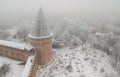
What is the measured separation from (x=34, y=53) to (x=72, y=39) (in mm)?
19937

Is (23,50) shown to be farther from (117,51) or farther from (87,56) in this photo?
(117,51)

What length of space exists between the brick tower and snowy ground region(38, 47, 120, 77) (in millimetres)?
2216

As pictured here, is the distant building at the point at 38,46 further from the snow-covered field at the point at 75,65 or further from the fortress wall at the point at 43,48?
the snow-covered field at the point at 75,65

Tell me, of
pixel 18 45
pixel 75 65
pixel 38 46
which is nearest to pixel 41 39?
pixel 38 46

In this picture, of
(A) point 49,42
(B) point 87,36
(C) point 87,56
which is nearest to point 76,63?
(C) point 87,56

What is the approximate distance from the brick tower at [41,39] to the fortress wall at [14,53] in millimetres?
2305

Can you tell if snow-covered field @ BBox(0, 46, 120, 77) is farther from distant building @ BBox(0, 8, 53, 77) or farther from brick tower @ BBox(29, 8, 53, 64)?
brick tower @ BBox(29, 8, 53, 64)

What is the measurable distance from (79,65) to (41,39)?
32.8ft

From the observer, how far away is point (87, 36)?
5206 cm

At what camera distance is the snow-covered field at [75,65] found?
101 feet

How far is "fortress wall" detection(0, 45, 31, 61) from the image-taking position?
32.3 m

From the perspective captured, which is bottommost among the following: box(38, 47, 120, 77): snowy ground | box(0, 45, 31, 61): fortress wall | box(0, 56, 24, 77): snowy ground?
box(38, 47, 120, 77): snowy ground

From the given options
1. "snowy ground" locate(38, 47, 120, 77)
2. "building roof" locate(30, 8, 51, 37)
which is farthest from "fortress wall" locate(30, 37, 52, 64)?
"snowy ground" locate(38, 47, 120, 77)

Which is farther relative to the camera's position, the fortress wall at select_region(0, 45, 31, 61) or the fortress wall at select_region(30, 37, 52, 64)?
the fortress wall at select_region(0, 45, 31, 61)
